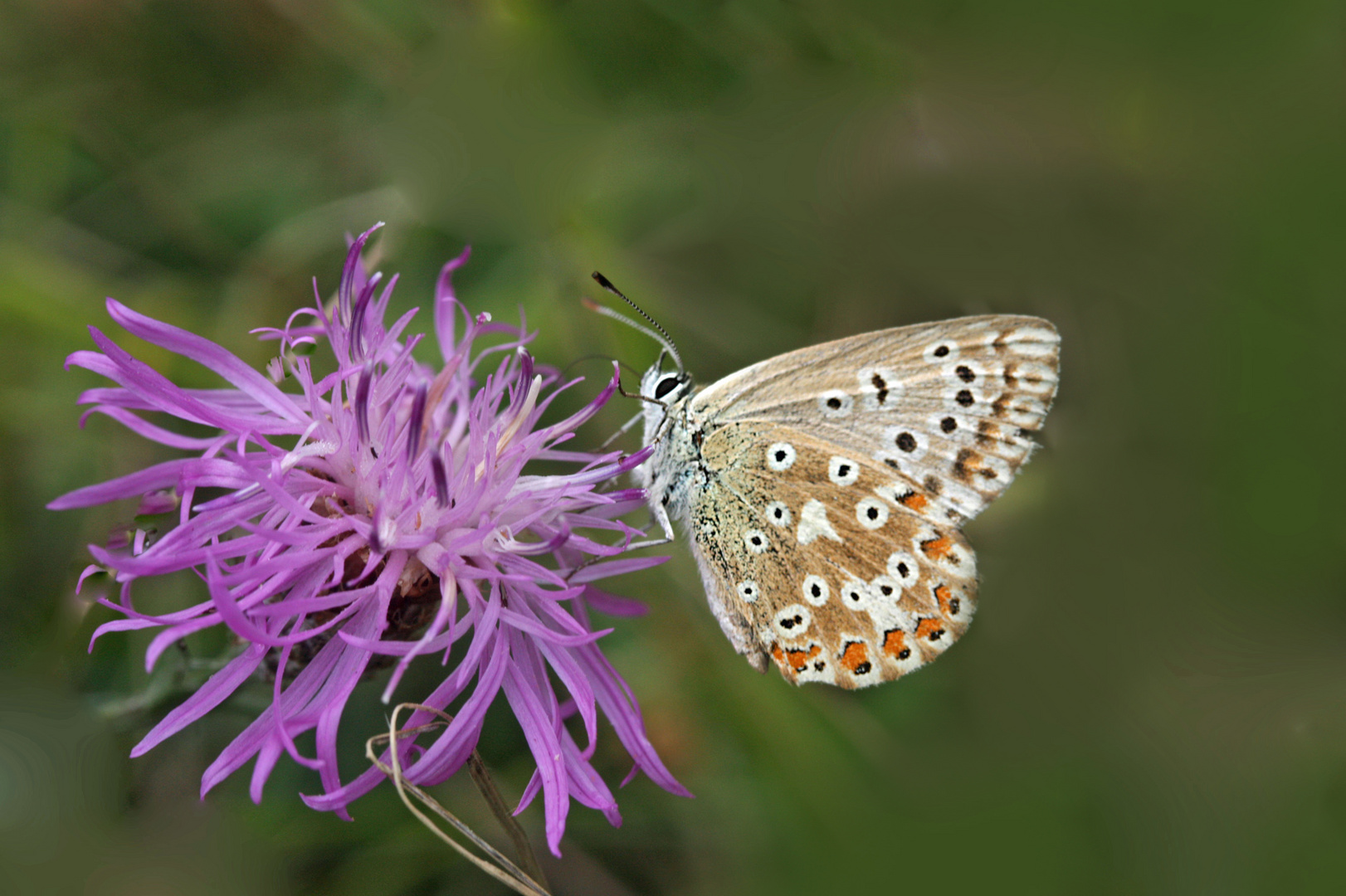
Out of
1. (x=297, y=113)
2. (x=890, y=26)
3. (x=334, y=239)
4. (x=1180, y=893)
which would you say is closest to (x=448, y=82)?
(x=297, y=113)

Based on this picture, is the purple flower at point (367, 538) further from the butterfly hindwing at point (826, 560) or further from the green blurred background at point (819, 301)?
the green blurred background at point (819, 301)

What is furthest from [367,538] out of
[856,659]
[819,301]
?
[819,301]

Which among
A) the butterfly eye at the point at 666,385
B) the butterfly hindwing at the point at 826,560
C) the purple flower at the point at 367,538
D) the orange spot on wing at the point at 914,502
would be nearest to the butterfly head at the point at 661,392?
the butterfly eye at the point at 666,385

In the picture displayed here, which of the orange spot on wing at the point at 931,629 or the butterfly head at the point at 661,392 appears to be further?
the butterfly head at the point at 661,392

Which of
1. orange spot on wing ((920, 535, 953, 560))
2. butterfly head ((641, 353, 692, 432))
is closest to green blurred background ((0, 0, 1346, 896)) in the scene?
butterfly head ((641, 353, 692, 432))

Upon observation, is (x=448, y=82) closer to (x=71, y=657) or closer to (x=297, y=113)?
(x=297, y=113)

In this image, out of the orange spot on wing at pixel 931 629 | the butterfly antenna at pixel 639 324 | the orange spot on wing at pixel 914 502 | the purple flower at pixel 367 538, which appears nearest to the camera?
the purple flower at pixel 367 538

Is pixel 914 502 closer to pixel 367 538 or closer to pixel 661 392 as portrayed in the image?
pixel 661 392
